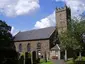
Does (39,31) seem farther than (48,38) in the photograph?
Yes

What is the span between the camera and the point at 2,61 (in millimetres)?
23891

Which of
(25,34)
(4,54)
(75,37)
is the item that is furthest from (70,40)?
(25,34)

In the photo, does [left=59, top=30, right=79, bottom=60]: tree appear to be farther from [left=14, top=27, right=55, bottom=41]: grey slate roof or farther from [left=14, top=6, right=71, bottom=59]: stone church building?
[left=14, top=27, right=55, bottom=41]: grey slate roof

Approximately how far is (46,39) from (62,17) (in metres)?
12.2

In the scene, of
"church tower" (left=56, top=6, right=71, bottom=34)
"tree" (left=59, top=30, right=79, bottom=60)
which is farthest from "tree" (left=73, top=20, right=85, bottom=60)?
"church tower" (left=56, top=6, right=71, bottom=34)

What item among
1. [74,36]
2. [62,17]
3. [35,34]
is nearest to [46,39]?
→ [35,34]

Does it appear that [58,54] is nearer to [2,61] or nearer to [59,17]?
[59,17]

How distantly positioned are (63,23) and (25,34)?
1894 cm

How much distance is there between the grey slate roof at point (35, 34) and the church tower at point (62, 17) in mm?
3798

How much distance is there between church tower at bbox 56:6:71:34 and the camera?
3524 inches

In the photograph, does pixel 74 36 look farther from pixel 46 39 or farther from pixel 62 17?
pixel 62 17

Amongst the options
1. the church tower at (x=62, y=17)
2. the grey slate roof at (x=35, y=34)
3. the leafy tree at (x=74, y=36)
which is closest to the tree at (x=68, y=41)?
the leafy tree at (x=74, y=36)

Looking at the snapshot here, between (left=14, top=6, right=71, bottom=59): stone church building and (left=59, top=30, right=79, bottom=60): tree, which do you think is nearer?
(left=59, top=30, right=79, bottom=60): tree

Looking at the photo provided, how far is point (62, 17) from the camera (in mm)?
90812
